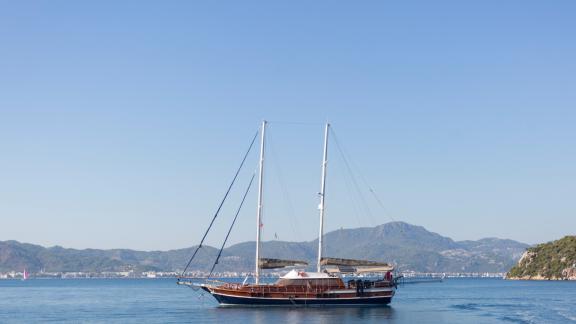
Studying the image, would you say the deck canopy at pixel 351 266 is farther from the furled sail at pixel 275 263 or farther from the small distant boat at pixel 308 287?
the furled sail at pixel 275 263

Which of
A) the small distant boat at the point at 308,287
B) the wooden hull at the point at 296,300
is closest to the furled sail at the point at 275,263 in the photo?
the small distant boat at the point at 308,287

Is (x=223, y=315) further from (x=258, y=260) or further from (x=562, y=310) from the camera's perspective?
(x=562, y=310)

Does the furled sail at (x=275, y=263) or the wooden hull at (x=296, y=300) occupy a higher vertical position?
the furled sail at (x=275, y=263)

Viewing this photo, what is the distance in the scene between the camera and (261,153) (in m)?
105

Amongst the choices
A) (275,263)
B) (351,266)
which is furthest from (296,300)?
(351,266)

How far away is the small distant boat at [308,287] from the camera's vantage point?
10206 centimetres

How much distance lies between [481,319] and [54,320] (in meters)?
52.8

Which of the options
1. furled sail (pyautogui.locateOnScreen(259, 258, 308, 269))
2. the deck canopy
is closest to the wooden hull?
the deck canopy

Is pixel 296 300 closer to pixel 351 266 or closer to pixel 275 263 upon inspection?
pixel 275 263

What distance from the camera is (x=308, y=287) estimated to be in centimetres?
10212

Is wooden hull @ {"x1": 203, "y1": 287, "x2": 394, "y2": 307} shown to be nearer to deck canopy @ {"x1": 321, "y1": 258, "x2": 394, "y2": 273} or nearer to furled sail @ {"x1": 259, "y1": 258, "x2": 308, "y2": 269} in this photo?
deck canopy @ {"x1": 321, "y1": 258, "x2": 394, "y2": 273}

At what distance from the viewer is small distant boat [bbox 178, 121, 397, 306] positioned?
335 feet

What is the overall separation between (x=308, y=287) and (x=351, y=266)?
6861 mm

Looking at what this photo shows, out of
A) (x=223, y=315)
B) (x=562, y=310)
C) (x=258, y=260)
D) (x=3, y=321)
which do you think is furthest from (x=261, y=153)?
(x=562, y=310)
